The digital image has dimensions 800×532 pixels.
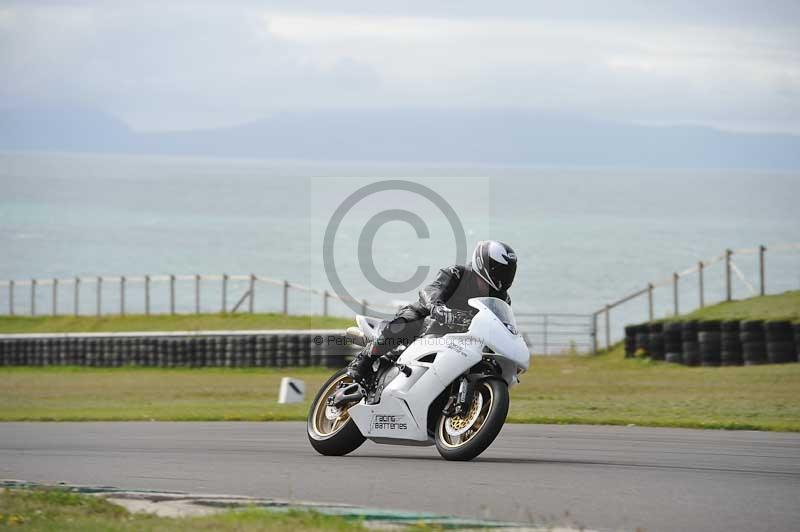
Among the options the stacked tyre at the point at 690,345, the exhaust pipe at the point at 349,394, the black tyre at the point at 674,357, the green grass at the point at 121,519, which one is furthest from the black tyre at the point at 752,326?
the green grass at the point at 121,519

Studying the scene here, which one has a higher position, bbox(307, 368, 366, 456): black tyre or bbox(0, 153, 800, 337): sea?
bbox(0, 153, 800, 337): sea

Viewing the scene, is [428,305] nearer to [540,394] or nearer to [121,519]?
[121,519]

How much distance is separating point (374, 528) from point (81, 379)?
2604 centimetres

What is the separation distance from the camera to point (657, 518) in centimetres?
840

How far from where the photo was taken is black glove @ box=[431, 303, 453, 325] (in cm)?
1165

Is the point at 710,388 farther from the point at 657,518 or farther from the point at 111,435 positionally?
the point at 657,518

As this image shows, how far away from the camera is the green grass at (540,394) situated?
17484 millimetres

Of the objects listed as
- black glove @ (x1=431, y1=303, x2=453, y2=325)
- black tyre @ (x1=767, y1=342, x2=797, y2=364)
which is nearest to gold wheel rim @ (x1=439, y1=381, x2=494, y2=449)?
black glove @ (x1=431, y1=303, x2=453, y2=325)

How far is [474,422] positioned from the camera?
1110cm

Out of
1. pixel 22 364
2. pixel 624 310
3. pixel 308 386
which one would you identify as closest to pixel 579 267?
pixel 624 310

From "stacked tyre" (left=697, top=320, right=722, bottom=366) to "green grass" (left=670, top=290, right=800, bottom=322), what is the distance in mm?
744

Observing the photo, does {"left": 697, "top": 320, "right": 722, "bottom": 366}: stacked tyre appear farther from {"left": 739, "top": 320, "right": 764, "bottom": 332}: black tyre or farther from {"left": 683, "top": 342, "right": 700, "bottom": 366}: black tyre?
{"left": 739, "top": 320, "right": 764, "bottom": 332}: black tyre

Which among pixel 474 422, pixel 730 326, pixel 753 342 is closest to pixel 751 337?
pixel 753 342

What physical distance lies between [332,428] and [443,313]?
174cm
